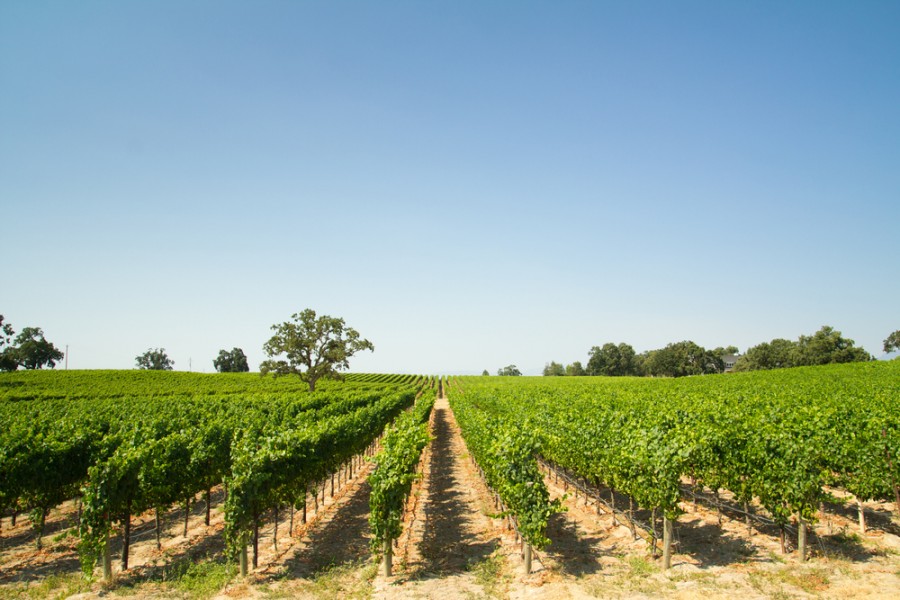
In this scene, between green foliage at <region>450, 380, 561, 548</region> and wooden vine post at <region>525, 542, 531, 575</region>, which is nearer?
green foliage at <region>450, 380, 561, 548</region>

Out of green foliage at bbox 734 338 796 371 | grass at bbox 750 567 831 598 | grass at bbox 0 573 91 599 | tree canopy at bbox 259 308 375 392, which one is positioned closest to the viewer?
grass at bbox 750 567 831 598

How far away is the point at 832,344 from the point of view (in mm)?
89750

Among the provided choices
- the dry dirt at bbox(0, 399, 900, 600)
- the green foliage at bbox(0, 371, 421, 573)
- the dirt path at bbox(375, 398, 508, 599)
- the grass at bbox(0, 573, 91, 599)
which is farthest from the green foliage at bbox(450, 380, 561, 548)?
the grass at bbox(0, 573, 91, 599)

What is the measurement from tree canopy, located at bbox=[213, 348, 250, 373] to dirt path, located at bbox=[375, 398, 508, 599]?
134 metres

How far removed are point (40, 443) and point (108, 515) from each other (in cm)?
670

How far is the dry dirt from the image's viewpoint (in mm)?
10141

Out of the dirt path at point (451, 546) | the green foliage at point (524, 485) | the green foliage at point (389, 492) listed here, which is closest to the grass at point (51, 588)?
the green foliage at point (389, 492)

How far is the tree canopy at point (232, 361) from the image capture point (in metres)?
138

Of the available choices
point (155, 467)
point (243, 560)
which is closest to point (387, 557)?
point (243, 560)

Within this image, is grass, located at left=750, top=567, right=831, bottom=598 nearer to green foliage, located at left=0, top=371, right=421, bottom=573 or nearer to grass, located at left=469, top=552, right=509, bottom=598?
grass, located at left=469, top=552, right=509, bottom=598

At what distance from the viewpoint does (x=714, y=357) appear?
122688 millimetres

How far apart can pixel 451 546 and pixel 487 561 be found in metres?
1.55

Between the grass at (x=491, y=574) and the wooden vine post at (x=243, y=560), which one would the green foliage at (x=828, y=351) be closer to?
the grass at (x=491, y=574)

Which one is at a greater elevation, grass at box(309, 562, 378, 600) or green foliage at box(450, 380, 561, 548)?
green foliage at box(450, 380, 561, 548)
